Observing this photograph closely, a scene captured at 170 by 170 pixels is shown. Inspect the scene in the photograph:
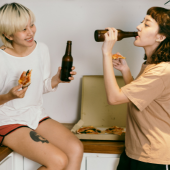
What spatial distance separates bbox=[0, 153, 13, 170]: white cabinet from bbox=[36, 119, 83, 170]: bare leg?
205 millimetres

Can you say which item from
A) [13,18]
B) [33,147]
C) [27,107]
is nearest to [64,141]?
[33,147]

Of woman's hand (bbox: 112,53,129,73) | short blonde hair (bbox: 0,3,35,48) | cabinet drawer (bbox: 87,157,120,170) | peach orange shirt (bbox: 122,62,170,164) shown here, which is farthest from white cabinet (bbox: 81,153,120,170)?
short blonde hair (bbox: 0,3,35,48)

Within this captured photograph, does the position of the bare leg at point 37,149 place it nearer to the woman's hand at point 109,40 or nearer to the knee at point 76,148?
the knee at point 76,148

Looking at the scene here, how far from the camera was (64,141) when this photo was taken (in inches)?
45.1

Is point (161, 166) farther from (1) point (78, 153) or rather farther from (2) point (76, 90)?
(2) point (76, 90)

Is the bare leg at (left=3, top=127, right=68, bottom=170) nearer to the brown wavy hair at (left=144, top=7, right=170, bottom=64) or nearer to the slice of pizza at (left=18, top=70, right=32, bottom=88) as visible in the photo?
the slice of pizza at (left=18, top=70, right=32, bottom=88)

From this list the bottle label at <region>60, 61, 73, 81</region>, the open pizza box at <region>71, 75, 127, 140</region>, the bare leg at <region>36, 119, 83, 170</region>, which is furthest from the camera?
the open pizza box at <region>71, 75, 127, 140</region>

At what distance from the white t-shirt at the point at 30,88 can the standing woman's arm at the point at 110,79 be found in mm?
413

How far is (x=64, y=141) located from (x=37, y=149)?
6.6 inches

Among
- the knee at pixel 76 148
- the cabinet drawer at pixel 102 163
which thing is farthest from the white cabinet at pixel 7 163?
the cabinet drawer at pixel 102 163

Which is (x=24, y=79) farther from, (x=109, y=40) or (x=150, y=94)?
(x=150, y=94)

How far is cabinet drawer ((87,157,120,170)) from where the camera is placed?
4.30 feet

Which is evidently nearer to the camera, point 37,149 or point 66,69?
point 37,149

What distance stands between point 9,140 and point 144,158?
0.69 metres
